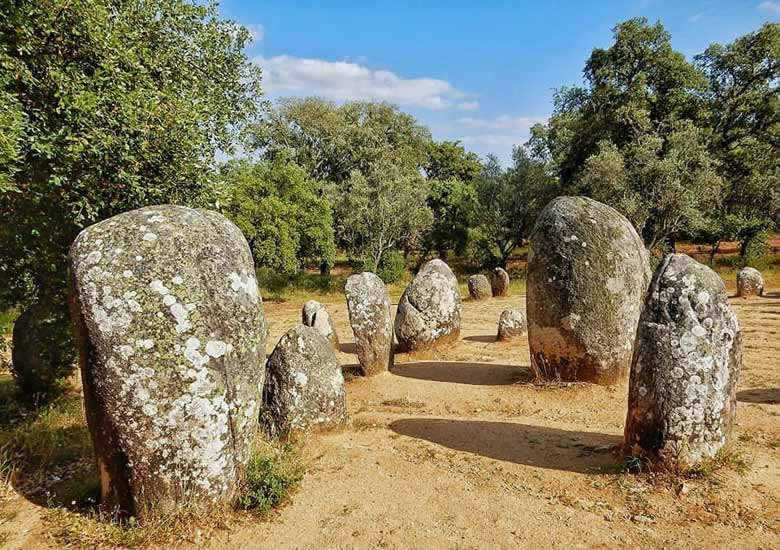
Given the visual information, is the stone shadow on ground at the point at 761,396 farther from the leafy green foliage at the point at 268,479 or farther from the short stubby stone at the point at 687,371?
the leafy green foliage at the point at 268,479

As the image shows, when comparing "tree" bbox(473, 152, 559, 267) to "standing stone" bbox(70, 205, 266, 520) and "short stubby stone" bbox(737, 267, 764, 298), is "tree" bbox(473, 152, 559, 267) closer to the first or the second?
"short stubby stone" bbox(737, 267, 764, 298)

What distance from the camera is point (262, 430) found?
6844 mm

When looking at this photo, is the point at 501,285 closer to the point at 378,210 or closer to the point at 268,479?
the point at 378,210

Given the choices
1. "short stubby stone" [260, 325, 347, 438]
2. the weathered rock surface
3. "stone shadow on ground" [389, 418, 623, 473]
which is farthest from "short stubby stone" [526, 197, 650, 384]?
the weathered rock surface

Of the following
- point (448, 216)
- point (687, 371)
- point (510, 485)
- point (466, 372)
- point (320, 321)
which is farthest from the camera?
point (448, 216)

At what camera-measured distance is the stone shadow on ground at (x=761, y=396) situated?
8.38m

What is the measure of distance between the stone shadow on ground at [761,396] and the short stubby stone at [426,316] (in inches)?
264

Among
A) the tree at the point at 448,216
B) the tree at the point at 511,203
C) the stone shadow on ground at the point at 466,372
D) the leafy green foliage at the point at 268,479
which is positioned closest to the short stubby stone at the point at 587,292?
the stone shadow on ground at the point at 466,372

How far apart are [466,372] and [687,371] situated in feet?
20.0

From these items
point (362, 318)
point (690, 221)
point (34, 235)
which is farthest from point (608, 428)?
point (690, 221)

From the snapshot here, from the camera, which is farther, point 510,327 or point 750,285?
point 750,285

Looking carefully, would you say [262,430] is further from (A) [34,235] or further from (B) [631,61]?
(B) [631,61]

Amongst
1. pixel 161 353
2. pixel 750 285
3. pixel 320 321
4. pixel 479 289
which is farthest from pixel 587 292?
pixel 750 285

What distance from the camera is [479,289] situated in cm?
2384
